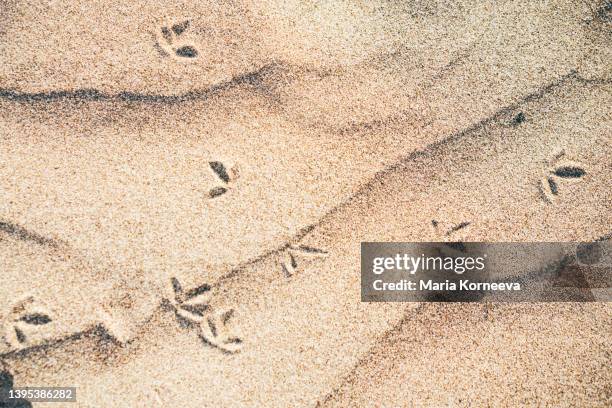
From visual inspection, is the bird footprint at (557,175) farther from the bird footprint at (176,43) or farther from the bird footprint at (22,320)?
the bird footprint at (22,320)

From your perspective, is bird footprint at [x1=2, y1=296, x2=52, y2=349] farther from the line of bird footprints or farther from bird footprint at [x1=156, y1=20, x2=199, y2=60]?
bird footprint at [x1=156, y1=20, x2=199, y2=60]

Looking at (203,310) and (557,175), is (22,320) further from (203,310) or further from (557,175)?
(557,175)

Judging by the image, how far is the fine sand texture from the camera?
1154mm

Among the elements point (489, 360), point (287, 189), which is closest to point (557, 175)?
point (489, 360)

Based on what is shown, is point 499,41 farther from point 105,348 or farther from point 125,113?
point 105,348

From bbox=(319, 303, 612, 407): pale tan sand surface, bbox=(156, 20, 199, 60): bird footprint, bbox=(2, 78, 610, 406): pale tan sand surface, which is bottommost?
bbox=(319, 303, 612, 407): pale tan sand surface

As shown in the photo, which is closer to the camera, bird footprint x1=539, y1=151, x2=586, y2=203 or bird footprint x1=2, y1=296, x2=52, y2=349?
bird footprint x1=2, y1=296, x2=52, y2=349

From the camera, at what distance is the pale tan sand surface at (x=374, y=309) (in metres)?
1.15

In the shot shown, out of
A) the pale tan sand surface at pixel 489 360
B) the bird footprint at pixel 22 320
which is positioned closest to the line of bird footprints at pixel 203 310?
the bird footprint at pixel 22 320

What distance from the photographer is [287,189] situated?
1199 millimetres

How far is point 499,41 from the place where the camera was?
Answer: 1250 mm

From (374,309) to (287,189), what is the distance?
40 centimetres

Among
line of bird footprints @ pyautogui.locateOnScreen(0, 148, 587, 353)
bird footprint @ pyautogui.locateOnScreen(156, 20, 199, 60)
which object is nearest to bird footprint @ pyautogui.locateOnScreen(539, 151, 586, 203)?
line of bird footprints @ pyautogui.locateOnScreen(0, 148, 587, 353)

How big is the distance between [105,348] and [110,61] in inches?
30.0
